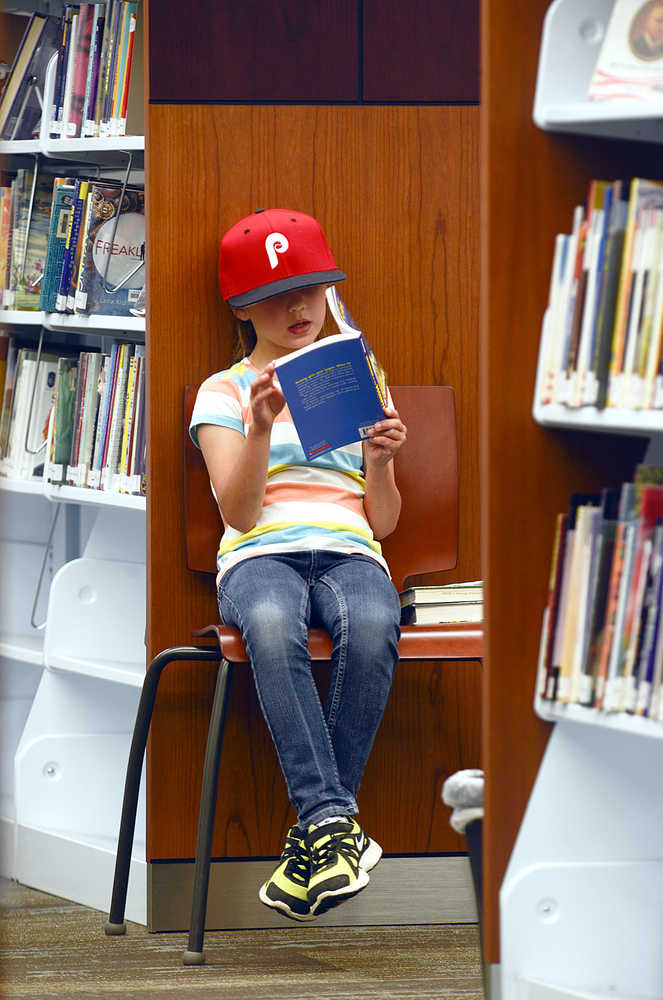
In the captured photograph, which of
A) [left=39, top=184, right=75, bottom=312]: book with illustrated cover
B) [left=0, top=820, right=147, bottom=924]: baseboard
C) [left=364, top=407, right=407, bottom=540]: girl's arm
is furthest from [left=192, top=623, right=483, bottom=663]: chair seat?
[left=39, top=184, right=75, bottom=312]: book with illustrated cover

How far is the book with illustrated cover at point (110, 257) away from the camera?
2545mm

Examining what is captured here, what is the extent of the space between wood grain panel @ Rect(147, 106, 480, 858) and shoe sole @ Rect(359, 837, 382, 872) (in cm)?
45

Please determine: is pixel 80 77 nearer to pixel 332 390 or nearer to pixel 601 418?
pixel 332 390

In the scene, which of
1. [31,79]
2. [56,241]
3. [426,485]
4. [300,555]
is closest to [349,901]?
[300,555]

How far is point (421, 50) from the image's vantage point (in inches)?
92.6

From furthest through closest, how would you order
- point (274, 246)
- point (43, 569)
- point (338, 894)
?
1. point (43, 569)
2. point (274, 246)
3. point (338, 894)

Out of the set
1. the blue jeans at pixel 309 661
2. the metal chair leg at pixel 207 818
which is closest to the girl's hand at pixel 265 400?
the blue jeans at pixel 309 661

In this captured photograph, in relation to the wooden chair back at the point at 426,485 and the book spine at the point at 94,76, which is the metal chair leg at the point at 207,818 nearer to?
the wooden chair back at the point at 426,485

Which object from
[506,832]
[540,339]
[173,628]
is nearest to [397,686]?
[173,628]

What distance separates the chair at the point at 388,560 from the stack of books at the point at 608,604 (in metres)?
0.69

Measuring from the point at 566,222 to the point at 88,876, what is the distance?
1666 millimetres

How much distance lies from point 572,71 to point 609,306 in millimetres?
280

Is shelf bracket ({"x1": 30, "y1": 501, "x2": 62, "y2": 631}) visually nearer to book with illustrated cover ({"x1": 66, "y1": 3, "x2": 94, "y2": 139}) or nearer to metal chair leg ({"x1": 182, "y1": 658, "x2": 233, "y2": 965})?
book with illustrated cover ({"x1": 66, "y1": 3, "x2": 94, "y2": 139})

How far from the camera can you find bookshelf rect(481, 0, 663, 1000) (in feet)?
4.54
